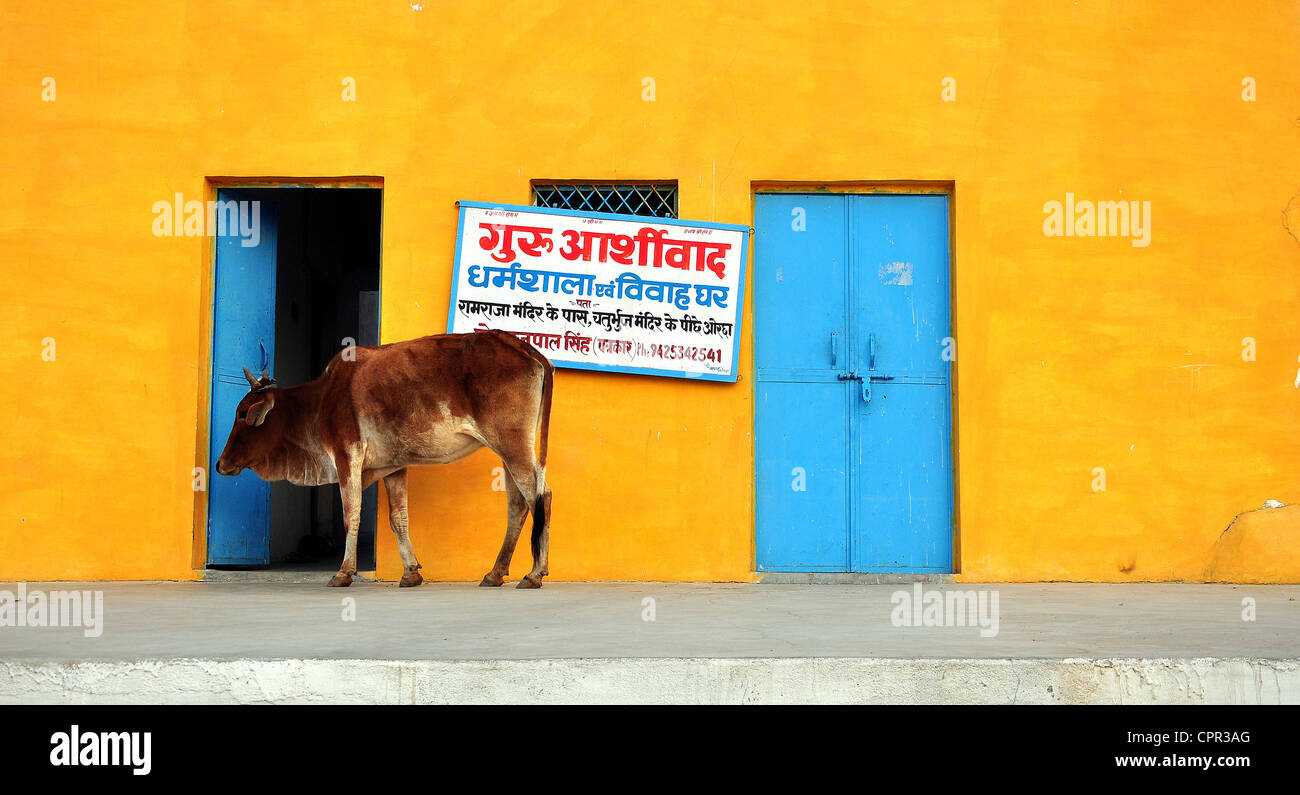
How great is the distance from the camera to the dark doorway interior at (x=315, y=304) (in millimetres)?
9859

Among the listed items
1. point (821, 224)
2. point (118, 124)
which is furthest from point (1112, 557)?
point (118, 124)

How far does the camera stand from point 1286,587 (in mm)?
7598

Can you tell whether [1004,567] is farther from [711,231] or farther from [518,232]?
[518,232]

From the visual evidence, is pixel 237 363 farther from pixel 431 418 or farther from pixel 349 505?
pixel 431 418

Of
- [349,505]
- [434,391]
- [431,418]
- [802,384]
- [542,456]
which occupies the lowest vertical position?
[349,505]

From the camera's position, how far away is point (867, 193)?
324 inches

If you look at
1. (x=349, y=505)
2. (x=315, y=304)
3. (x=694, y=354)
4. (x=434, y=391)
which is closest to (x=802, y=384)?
(x=694, y=354)

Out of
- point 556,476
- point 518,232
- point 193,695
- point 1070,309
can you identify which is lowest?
point 193,695

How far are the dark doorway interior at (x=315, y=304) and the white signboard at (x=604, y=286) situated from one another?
154 cm

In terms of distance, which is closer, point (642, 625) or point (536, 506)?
point (642, 625)

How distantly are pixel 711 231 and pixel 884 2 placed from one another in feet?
6.47

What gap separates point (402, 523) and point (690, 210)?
2775 millimetres

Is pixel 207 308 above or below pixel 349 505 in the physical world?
above

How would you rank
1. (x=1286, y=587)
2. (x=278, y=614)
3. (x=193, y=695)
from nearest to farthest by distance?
(x=193, y=695) → (x=278, y=614) → (x=1286, y=587)
